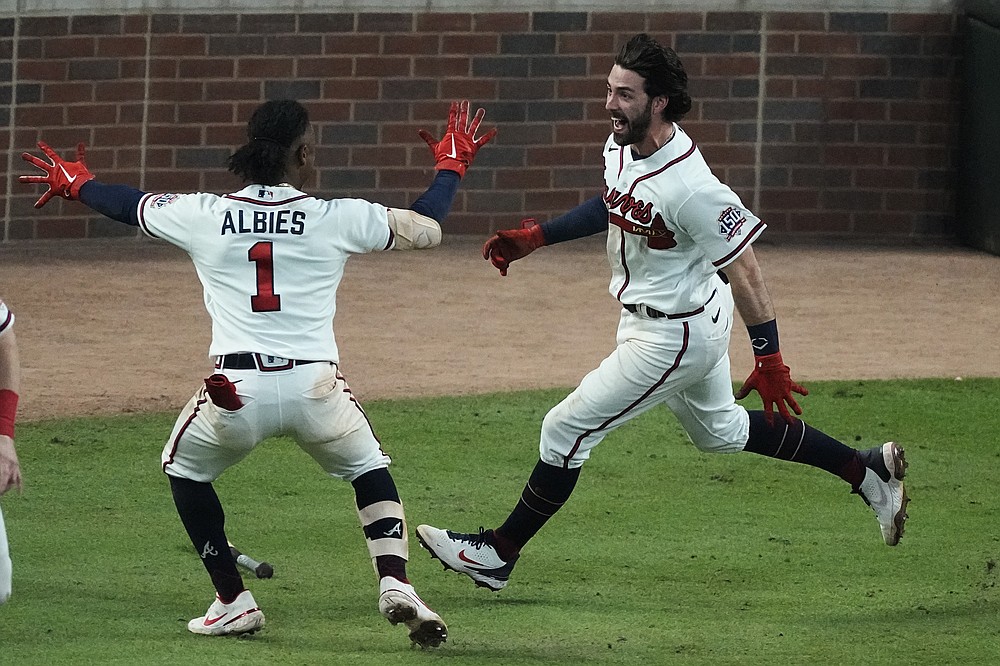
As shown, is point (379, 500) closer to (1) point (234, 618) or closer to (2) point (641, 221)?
(1) point (234, 618)

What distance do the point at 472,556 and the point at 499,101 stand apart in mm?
8275

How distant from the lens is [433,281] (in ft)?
38.2

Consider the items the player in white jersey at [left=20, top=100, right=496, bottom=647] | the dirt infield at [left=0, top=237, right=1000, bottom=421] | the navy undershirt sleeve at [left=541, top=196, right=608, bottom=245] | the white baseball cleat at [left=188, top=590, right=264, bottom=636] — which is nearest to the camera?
the player in white jersey at [left=20, top=100, right=496, bottom=647]

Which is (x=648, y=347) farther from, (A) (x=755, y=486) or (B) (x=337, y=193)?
(B) (x=337, y=193)

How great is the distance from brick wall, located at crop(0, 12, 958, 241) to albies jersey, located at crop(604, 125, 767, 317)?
311 inches

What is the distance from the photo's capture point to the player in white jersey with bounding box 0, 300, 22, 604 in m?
3.78

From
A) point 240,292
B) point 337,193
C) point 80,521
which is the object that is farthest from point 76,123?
point 240,292

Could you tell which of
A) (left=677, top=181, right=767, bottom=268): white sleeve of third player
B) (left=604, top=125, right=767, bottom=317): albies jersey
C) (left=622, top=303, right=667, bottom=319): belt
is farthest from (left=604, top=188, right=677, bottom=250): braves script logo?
(left=622, top=303, right=667, bottom=319): belt


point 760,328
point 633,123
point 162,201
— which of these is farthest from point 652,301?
point 162,201

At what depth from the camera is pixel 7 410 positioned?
390 centimetres

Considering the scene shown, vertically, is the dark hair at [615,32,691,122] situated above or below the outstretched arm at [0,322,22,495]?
above

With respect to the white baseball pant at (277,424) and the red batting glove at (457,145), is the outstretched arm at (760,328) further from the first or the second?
the white baseball pant at (277,424)

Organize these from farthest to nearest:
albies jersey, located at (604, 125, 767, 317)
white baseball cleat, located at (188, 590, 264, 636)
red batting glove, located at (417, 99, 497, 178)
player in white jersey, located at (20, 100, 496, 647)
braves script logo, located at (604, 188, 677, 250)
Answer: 1. red batting glove, located at (417, 99, 497, 178)
2. braves script logo, located at (604, 188, 677, 250)
3. albies jersey, located at (604, 125, 767, 317)
4. white baseball cleat, located at (188, 590, 264, 636)
5. player in white jersey, located at (20, 100, 496, 647)

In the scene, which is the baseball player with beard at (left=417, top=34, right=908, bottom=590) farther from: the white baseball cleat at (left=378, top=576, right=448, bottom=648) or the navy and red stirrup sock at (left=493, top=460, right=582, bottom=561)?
the white baseball cleat at (left=378, top=576, right=448, bottom=648)
